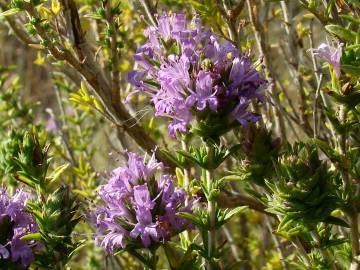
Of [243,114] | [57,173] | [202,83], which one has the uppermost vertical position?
[202,83]

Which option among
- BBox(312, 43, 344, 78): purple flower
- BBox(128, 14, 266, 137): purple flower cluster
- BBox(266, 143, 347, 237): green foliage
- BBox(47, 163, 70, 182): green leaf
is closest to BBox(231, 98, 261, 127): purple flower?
BBox(128, 14, 266, 137): purple flower cluster

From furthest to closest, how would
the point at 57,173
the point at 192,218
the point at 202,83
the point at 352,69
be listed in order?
the point at 57,173 → the point at 192,218 → the point at 202,83 → the point at 352,69

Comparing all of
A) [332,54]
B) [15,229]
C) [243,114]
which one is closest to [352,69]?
[332,54]

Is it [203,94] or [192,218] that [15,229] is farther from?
[203,94]

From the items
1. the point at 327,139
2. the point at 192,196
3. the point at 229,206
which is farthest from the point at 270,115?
the point at 192,196

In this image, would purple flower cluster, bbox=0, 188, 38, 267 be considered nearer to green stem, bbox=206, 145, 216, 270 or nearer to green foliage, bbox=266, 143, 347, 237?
green stem, bbox=206, 145, 216, 270

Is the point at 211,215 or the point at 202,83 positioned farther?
the point at 211,215
